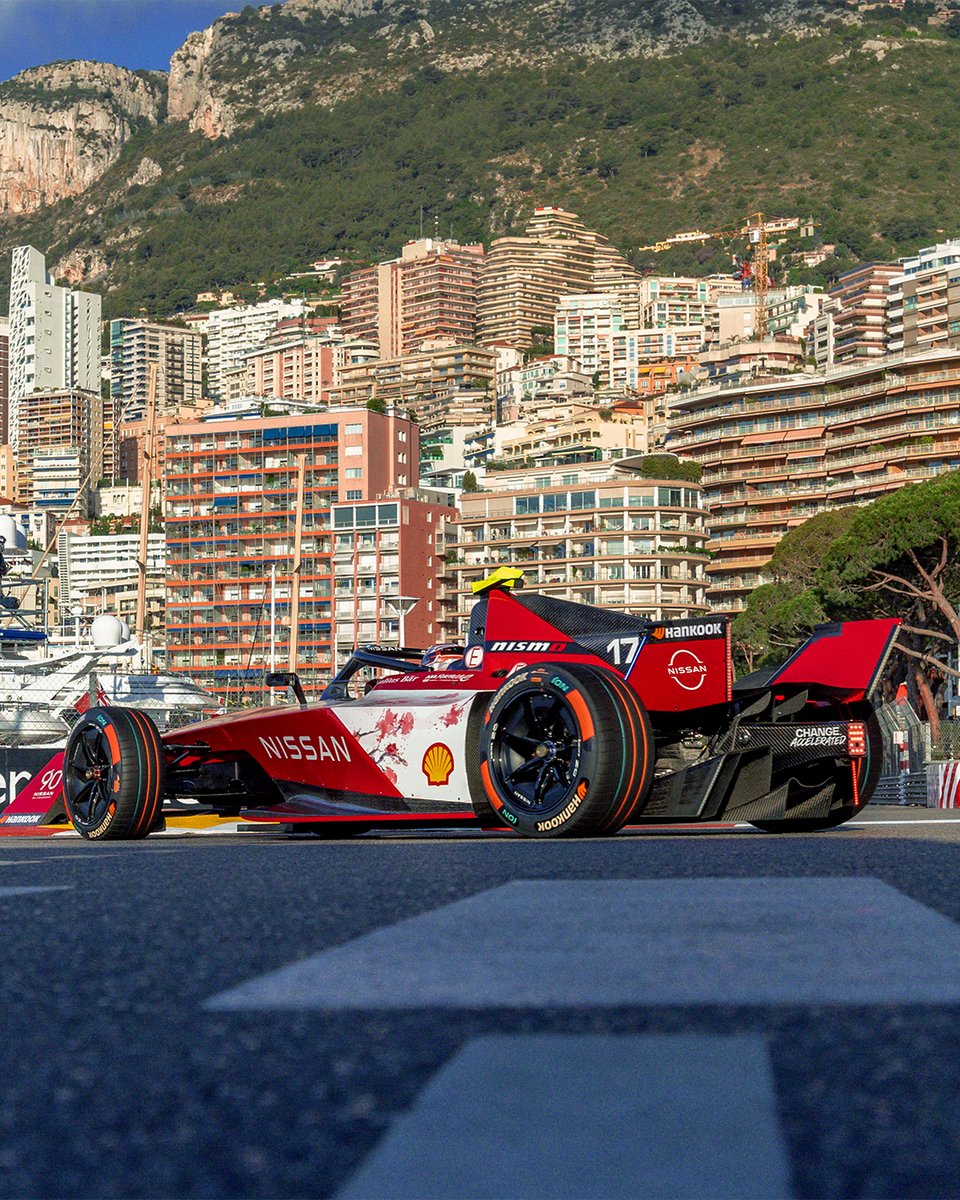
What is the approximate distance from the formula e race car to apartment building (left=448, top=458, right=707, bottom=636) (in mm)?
99420

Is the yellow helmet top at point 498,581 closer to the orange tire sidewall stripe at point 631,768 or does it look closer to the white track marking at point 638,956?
the orange tire sidewall stripe at point 631,768

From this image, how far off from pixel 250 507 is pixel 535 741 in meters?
132

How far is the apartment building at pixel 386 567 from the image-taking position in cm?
12262

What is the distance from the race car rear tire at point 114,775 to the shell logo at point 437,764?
1.82 m

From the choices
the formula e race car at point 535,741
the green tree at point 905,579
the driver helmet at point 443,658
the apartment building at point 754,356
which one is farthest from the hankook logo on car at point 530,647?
the apartment building at point 754,356

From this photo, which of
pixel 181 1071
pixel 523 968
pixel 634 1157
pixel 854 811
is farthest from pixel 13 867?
pixel 854 811

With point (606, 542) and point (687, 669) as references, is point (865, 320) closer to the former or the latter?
point (606, 542)

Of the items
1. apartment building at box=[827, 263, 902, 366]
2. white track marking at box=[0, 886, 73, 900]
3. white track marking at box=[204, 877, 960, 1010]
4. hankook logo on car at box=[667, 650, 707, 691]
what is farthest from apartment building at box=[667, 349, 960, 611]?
white track marking at box=[204, 877, 960, 1010]

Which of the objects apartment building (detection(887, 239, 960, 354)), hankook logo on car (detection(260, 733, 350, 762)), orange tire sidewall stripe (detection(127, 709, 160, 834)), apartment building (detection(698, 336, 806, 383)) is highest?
apartment building (detection(887, 239, 960, 354))

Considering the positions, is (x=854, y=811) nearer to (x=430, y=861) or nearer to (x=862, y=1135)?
(x=430, y=861)

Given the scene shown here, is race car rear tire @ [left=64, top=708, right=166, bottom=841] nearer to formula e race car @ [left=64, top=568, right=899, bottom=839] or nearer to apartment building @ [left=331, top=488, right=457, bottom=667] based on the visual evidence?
formula e race car @ [left=64, top=568, right=899, bottom=839]

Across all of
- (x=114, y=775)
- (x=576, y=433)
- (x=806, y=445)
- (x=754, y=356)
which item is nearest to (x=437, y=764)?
(x=114, y=775)

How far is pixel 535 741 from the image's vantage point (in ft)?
27.4

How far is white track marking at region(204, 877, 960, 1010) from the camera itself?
2453 mm
